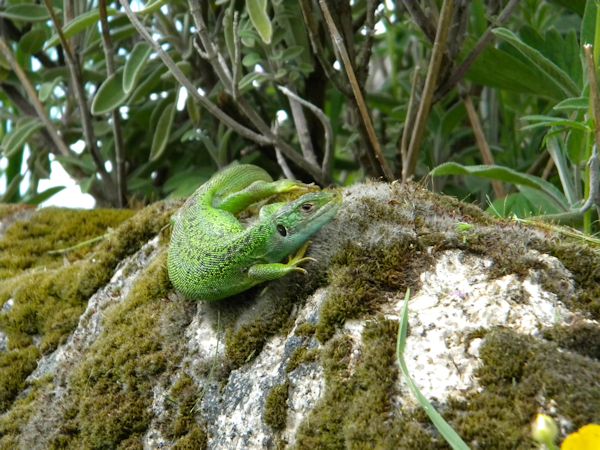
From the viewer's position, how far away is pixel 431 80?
362cm

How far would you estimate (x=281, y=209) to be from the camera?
9.09 ft

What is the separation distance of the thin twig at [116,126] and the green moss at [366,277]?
2.34 metres

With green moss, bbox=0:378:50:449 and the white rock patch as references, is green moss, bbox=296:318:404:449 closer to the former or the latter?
the white rock patch

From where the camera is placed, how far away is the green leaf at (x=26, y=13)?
4688 millimetres

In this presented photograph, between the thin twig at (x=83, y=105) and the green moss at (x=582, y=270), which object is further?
the thin twig at (x=83, y=105)

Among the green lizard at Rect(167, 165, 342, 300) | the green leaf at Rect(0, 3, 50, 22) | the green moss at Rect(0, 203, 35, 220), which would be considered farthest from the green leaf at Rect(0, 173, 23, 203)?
the green lizard at Rect(167, 165, 342, 300)

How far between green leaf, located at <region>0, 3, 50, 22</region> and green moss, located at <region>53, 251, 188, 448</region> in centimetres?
243

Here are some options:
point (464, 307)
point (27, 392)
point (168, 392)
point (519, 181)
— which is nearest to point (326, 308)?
point (464, 307)

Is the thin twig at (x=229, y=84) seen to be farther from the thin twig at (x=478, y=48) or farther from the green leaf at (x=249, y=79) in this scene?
the thin twig at (x=478, y=48)

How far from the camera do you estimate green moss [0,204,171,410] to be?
11.2 feet

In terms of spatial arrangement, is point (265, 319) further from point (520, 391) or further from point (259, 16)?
point (259, 16)

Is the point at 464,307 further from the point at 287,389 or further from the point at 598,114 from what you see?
the point at 598,114

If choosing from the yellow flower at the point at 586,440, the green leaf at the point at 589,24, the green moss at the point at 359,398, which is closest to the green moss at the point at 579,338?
the green moss at the point at 359,398

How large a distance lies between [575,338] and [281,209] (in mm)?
1150
